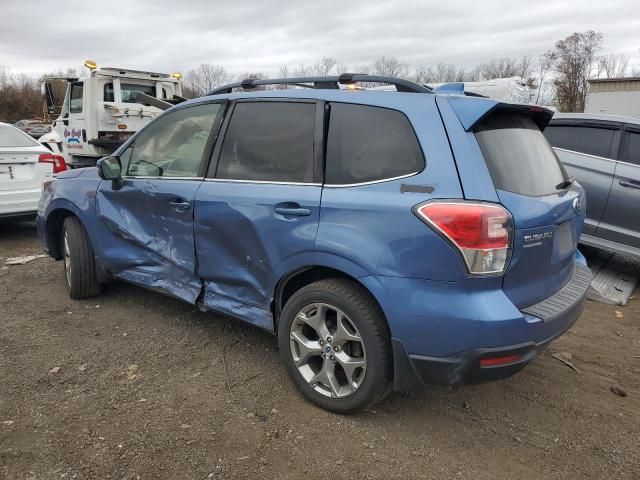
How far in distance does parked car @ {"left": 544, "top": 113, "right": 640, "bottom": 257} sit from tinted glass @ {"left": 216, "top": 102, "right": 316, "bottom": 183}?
388 cm

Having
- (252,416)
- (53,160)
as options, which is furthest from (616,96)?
(252,416)

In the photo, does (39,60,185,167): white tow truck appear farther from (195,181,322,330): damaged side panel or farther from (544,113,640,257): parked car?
(195,181,322,330): damaged side panel

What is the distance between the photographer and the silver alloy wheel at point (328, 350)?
2.77 meters

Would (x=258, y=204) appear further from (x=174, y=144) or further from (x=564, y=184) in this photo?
(x=564, y=184)

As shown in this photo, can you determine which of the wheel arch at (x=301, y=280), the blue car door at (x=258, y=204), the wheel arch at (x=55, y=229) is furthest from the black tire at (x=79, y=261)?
the wheel arch at (x=301, y=280)

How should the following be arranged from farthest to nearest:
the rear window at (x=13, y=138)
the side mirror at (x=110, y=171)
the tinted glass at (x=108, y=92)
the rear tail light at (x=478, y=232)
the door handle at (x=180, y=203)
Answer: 1. the tinted glass at (x=108, y=92)
2. the rear window at (x=13, y=138)
3. the side mirror at (x=110, y=171)
4. the door handle at (x=180, y=203)
5. the rear tail light at (x=478, y=232)

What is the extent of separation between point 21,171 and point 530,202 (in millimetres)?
6658

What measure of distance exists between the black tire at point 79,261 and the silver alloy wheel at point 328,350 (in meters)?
2.40

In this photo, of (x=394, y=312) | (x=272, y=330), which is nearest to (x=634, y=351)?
(x=394, y=312)

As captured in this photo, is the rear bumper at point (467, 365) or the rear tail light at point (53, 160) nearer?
the rear bumper at point (467, 365)

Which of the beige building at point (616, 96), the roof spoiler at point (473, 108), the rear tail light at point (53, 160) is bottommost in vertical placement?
the rear tail light at point (53, 160)

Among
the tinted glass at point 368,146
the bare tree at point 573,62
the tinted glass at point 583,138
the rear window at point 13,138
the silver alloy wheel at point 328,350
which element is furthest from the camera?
the bare tree at point 573,62

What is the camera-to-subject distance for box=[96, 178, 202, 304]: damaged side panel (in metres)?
3.55

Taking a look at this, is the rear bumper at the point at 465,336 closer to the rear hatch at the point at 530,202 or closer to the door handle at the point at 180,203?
the rear hatch at the point at 530,202
